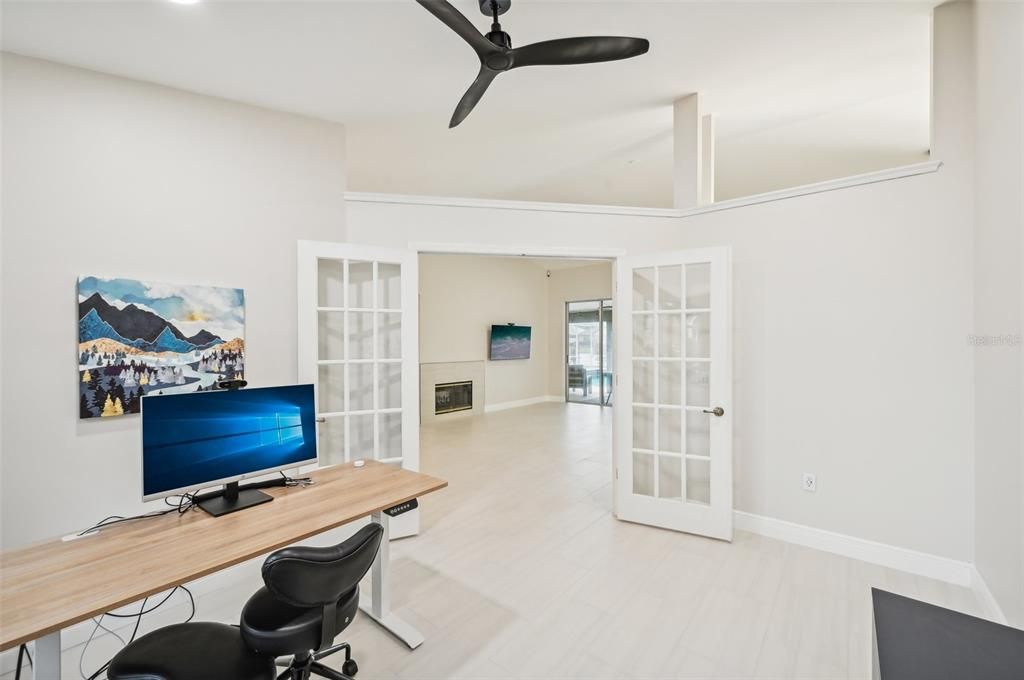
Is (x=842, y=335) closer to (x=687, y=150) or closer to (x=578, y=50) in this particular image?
(x=687, y=150)

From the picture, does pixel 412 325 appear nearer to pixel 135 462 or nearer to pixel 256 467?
pixel 256 467

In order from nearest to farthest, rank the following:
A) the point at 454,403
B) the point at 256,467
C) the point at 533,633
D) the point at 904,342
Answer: the point at 256,467, the point at 533,633, the point at 904,342, the point at 454,403

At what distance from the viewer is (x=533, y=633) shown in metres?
2.12

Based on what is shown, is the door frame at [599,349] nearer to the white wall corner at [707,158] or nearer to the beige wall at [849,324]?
the white wall corner at [707,158]

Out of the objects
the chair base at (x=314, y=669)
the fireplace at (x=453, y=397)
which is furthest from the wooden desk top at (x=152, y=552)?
the fireplace at (x=453, y=397)

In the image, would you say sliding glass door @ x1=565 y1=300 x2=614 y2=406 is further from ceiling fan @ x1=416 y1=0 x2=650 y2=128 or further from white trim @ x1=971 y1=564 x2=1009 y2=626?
ceiling fan @ x1=416 y1=0 x2=650 y2=128

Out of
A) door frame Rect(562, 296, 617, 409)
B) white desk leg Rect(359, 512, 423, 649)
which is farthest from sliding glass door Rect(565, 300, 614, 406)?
white desk leg Rect(359, 512, 423, 649)

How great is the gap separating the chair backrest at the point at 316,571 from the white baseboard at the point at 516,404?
22.1ft

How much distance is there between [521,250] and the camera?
341cm

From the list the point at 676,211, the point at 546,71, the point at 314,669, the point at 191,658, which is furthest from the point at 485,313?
the point at 191,658

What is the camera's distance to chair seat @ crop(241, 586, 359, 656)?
140cm

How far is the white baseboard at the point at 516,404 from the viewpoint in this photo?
27.5 feet

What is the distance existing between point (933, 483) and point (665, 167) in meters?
3.48

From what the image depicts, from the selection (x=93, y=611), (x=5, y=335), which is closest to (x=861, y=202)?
(x=93, y=611)
